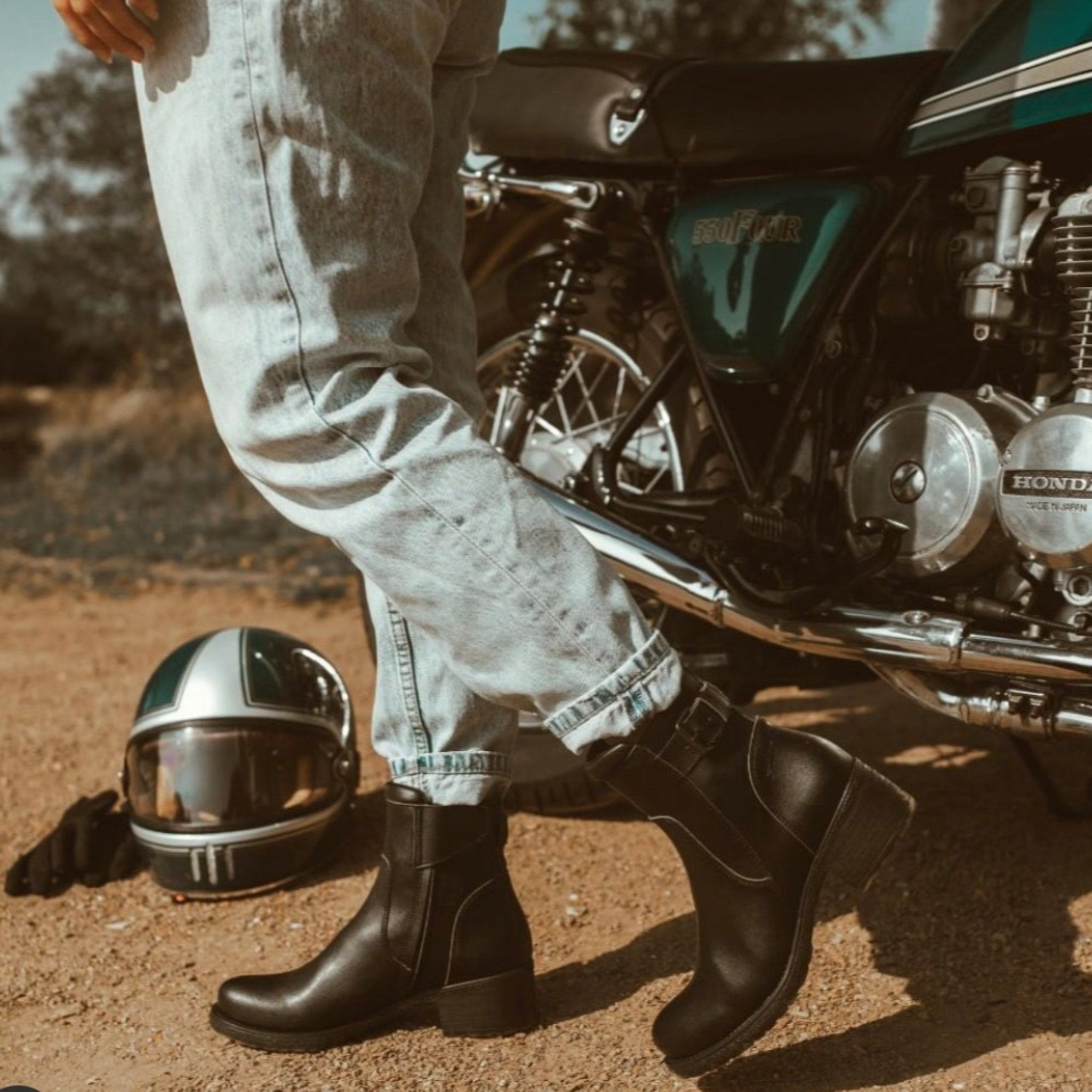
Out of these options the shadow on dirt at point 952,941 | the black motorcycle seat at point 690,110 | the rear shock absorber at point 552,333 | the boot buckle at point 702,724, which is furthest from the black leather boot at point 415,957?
the black motorcycle seat at point 690,110

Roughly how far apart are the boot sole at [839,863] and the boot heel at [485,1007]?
25 centimetres

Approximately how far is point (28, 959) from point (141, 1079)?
49 centimetres

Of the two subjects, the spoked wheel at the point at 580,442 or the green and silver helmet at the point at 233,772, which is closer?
the green and silver helmet at the point at 233,772

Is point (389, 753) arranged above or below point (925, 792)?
above

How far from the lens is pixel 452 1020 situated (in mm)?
1936

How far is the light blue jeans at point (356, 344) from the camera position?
157 cm

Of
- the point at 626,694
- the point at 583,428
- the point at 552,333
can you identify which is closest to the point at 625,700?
the point at 626,694

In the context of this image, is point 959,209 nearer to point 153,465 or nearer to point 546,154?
point 546,154

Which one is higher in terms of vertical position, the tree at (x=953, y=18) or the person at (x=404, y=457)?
the tree at (x=953, y=18)

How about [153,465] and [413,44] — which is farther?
[153,465]

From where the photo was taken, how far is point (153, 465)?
328 inches

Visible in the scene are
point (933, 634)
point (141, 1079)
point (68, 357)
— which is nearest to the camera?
point (141, 1079)

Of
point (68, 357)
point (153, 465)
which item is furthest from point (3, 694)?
point (68, 357)

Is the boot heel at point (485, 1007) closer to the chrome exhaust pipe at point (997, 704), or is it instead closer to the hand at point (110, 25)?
the chrome exhaust pipe at point (997, 704)
